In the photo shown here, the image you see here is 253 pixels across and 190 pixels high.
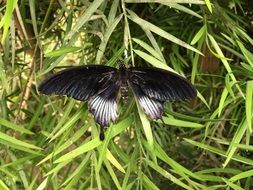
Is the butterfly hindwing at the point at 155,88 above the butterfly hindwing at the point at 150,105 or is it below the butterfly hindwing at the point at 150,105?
above

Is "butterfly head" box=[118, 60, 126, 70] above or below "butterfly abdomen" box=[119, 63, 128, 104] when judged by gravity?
above

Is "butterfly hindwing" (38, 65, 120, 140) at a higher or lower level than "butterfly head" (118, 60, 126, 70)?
lower

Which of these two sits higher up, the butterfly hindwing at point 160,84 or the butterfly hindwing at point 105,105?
the butterfly hindwing at point 160,84

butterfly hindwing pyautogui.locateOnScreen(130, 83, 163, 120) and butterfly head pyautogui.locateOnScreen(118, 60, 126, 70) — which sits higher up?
butterfly head pyautogui.locateOnScreen(118, 60, 126, 70)

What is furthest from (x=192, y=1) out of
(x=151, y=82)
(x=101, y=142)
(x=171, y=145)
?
(x=171, y=145)

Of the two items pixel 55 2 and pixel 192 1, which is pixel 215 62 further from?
pixel 192 1

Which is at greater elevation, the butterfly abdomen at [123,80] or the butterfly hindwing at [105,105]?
the butterfly abdomen at [123,80]

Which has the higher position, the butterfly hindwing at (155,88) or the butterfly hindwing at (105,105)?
the butterfly hindwing at (155,88)

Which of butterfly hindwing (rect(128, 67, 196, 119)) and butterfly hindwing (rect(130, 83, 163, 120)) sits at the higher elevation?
butterfly hindwing (rect(128, 67, 196, 119))
